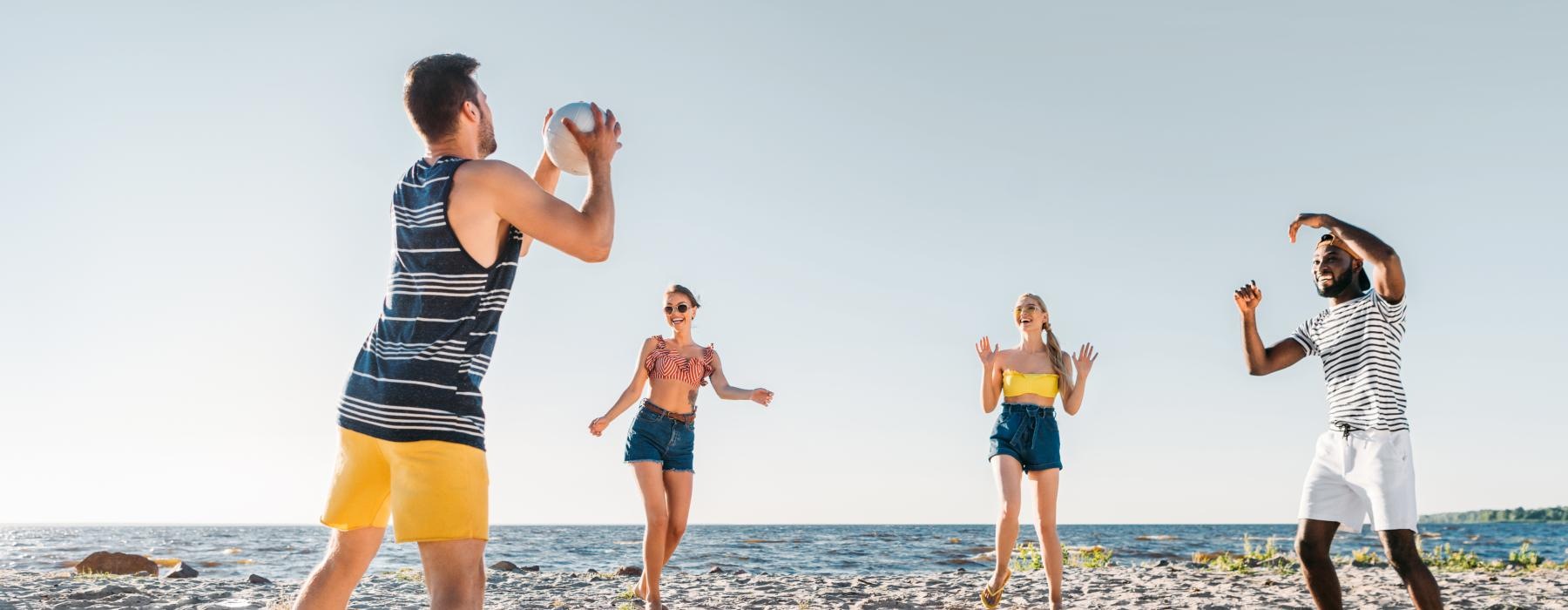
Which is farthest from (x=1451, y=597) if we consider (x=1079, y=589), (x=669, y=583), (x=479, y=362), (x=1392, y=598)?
(x=479, y=362)

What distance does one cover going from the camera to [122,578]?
1134 cm

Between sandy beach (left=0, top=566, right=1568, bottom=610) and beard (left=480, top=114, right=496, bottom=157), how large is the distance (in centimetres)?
583

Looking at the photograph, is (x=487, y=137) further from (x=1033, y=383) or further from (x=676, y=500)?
(x=1033, y=383)

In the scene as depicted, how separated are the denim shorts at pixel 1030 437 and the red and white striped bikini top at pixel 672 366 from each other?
216 cm

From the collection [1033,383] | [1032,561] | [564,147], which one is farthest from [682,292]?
[1032,561]

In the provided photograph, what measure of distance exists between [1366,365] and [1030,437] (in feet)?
8.02

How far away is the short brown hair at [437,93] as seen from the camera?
10.6ft

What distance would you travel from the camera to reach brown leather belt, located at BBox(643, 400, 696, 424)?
7.48 meters

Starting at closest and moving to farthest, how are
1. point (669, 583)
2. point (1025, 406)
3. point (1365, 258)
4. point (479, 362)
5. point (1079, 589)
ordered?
point (479, 362)
point (1365, 258)
point (1025, 406)
point (1079, 589)
point (669, 583)

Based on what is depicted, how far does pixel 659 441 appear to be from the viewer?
7406 mm

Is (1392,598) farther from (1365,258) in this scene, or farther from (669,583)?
(669,583)

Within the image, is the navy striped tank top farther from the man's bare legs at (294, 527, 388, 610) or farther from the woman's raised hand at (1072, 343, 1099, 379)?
the woman's raised hand at (1072, 343, 1099, 379)

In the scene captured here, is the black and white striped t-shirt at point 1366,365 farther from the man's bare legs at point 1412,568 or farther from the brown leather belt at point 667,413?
the brown leather belt at point 667,413

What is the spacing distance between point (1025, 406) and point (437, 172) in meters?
5.43
